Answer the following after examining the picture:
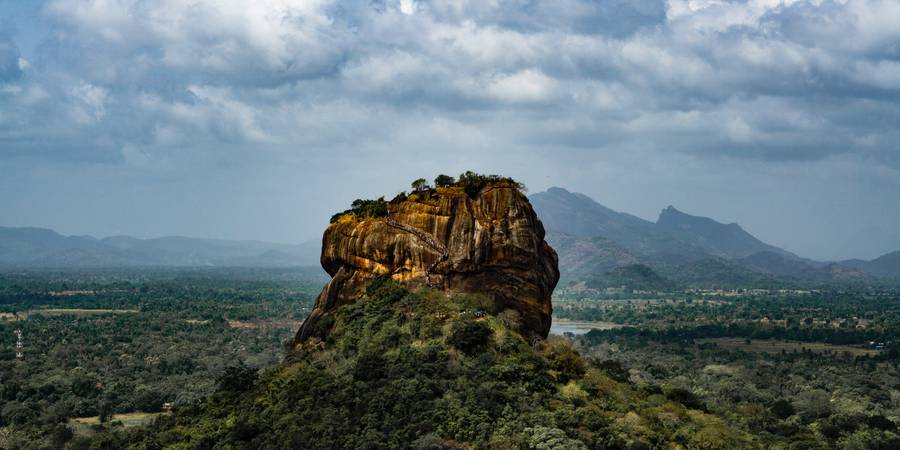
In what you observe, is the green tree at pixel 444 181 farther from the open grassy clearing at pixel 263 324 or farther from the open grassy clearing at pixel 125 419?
the open grassy clearing at pixel 263 324

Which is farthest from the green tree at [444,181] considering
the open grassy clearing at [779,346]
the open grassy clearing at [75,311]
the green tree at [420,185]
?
the open grassy clearing at [75,311]

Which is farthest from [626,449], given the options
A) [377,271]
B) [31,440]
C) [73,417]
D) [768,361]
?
[768,361]

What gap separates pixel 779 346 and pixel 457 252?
104681mm

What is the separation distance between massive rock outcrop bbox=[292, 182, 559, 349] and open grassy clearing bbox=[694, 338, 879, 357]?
9075 centimetres

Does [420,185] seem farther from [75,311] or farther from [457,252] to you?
[75,311]

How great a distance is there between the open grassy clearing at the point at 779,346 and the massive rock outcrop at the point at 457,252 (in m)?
90.7

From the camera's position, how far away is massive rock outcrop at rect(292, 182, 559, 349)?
42.8 m

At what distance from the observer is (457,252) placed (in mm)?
43562

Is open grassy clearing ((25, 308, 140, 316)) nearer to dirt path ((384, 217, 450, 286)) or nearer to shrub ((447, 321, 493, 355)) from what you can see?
dirt path ((384, 217, 450, 286))

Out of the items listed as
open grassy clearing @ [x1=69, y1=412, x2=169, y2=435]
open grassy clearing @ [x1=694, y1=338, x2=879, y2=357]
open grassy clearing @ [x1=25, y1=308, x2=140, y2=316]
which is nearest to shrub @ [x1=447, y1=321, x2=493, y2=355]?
open grassy clearing @ [x1=69, y1=412, x2=169, y2=435]

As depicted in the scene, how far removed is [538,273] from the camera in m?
43.6

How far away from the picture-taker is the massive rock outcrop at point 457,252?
42.8m

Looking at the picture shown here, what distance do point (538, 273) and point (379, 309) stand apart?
8.21m

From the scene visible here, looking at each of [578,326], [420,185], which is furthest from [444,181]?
[578,326]
